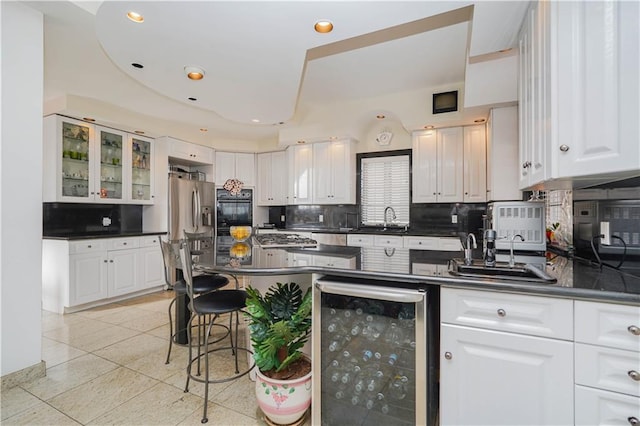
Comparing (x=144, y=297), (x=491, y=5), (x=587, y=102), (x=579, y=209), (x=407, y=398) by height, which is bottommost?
(x=144, y=297)

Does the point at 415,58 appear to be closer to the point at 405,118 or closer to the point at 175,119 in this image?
the point at 405,118

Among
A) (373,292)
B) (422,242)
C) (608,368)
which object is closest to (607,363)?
(608,368)

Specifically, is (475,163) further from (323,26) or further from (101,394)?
(101,394)

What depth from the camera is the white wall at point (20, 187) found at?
204 centimetres

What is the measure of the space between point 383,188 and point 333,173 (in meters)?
0.86

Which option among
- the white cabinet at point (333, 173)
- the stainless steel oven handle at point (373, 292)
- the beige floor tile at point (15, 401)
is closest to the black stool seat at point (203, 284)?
the beige floor tile at point (15, 401)

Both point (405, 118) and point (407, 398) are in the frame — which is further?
point (405, 118)

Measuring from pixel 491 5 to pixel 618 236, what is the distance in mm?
1441

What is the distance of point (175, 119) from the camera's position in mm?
4730

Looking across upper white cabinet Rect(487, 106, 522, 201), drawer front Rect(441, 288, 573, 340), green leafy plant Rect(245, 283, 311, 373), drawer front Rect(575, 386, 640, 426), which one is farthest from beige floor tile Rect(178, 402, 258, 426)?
upper white cabinet Rect(487, 106, 522, 201)

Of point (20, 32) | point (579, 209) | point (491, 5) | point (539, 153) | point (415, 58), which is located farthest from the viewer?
point (415, 58)

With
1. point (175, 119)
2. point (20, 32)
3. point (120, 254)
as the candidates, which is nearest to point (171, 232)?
point (120, 254)

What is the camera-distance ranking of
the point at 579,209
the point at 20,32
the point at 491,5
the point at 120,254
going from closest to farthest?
the point at 491,5
the point at 579,209
the point at 20,32
the point at 120,254

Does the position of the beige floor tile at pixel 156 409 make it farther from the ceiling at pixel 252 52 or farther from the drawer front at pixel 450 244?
the drawer front at pixel 450 244
